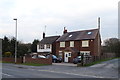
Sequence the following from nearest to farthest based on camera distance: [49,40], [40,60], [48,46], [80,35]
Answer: [40,60] → [80,35] → [48,46] → [49,40]

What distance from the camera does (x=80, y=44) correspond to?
49.5 m

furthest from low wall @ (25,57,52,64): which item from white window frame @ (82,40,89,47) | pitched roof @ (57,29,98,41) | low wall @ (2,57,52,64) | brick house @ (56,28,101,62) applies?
pitched roof @ (57,29,98,41)

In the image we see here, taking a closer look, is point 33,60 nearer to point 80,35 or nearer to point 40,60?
point 40,60

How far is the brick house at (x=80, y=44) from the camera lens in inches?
1861

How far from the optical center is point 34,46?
255 ft

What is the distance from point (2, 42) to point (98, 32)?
26654 mm

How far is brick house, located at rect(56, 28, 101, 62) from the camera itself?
4728 centimetres

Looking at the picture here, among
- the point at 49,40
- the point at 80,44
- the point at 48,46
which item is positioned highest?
the point at 49,40

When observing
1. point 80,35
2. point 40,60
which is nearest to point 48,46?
point 80,35

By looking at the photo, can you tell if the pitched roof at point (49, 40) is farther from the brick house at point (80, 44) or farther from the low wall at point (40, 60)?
the low wall at point (40, 60)

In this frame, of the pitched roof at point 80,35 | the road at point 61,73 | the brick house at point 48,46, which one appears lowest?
the road at point 61,73

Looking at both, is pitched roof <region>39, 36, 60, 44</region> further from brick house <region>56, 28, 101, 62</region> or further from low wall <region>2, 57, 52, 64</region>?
low wall <region>2, 57, 52, 64</region>

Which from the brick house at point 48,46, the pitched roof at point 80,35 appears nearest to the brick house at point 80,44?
the pitched roof at point 80,35

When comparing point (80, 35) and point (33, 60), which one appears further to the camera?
point (80, 35)
